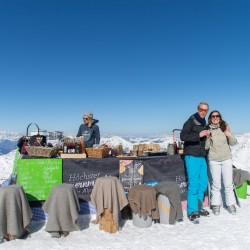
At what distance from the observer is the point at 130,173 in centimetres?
588

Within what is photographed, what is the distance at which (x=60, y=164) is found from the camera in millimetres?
5398

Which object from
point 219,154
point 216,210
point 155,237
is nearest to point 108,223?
point 155,237

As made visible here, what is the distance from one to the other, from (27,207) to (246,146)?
22293 mm

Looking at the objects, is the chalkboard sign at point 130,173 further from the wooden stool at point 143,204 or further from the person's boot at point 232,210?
the person's boot at point 232,210

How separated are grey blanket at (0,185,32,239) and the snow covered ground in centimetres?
19

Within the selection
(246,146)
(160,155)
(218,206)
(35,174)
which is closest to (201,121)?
(160,155)

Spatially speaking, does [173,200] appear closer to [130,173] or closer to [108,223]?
[130,173]

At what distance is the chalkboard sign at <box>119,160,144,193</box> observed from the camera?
5840mm

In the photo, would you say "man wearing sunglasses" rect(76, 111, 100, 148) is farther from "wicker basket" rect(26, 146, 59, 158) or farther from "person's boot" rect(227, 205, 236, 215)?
"person's boot" rect(227, 205, 236, 215)

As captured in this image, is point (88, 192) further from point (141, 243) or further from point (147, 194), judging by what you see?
point (141, 243)

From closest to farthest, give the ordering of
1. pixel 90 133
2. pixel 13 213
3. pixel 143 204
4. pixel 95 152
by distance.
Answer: pixel 13 213, pixel 143 204, pixel 95 152, pixel 90 133

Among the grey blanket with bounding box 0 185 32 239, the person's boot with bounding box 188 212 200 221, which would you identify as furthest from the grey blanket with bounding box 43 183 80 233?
the person's boot with bounding box 188 212 200 221

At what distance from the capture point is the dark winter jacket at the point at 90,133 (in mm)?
6953

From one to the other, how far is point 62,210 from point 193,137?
9.78ft
